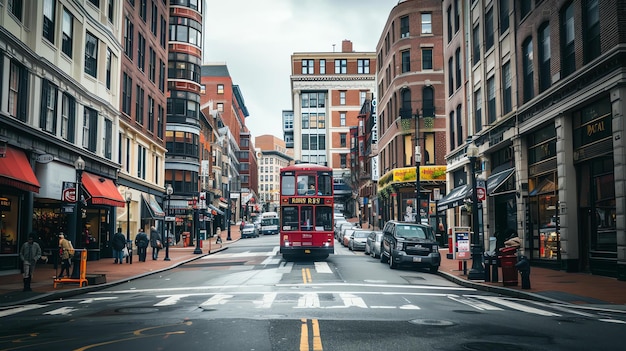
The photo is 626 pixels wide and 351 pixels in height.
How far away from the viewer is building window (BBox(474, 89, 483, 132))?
1288 inches

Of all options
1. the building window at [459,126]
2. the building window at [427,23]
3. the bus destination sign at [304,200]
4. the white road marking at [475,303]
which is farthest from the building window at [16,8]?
the building window at [427,23]

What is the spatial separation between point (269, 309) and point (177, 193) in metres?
46.4

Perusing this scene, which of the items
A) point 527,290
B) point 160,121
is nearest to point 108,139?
point 160,121

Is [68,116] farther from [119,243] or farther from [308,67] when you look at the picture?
[308,67]

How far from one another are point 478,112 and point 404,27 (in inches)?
887

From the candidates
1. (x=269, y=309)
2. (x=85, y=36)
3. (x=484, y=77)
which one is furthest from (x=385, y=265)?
(x=85, y=36)

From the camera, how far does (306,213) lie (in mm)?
27844

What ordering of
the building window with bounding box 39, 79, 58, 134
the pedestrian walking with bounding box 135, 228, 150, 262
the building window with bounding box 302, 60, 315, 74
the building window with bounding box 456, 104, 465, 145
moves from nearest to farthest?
1. the building window with bounding box 39, 79, 58, 134
2. the pedestrian walking with bounding box 135, 228, 150, 262
3. the building window with bounding box 456, 104, 465, 145
4. the building window with bounding box 302, 60, 315, 74

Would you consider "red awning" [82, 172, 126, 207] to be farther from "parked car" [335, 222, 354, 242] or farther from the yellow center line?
the yellow center line

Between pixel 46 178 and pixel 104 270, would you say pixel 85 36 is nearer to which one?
pixel 46 178

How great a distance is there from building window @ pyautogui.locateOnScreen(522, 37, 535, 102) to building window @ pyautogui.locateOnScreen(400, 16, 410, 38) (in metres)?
27.4

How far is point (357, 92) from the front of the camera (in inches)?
4181

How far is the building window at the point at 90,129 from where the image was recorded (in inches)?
1184

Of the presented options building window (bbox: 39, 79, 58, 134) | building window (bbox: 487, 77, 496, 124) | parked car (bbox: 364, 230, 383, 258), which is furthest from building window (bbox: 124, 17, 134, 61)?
building window (bbox: 487, 77, 496, 124)
